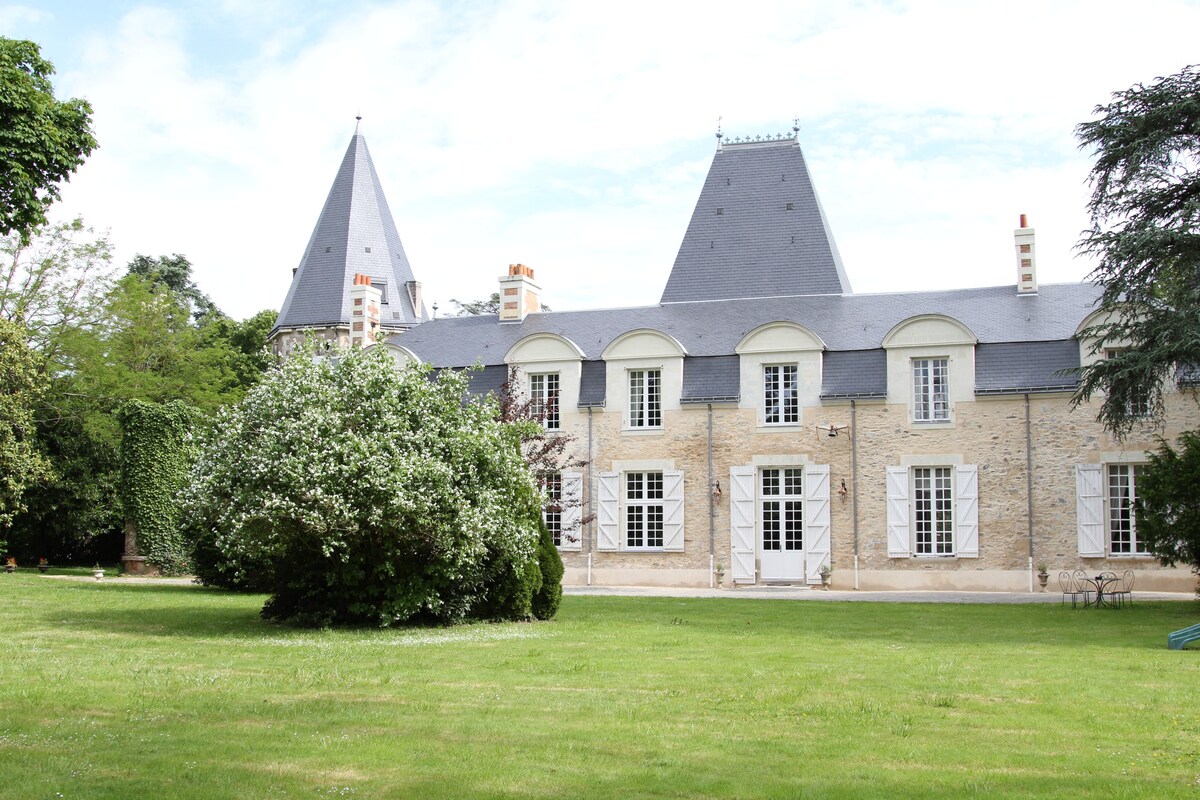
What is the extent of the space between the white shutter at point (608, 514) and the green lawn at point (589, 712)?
38.2 feet

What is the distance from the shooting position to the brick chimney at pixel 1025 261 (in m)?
25.0

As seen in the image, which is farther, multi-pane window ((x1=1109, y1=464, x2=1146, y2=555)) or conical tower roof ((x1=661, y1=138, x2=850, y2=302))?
conical tower roof ((x1=661, y1=138, x2=850, y2=302))

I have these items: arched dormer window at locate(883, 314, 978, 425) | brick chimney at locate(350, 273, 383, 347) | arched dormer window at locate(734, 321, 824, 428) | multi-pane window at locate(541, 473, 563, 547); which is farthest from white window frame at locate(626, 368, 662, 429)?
brick chimney at locate(350, 273, 383, 347)

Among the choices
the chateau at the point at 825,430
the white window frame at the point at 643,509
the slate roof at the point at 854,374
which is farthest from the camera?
the white window frame at the point at 643,509

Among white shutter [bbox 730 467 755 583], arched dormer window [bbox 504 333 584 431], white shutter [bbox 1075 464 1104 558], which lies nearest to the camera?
white shutter [bbox 1075 464 1104 558]

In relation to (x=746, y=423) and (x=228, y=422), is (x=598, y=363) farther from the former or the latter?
(x=228, y=422)

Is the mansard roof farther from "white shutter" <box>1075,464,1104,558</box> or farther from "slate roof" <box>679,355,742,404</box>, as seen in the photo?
"white shutter" <box>1075,464,1104,558</box>

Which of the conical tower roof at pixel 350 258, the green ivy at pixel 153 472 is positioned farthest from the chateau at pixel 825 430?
the conical tower roof at pixel 350 258

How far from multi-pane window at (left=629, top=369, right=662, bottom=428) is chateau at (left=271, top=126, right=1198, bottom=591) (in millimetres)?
46

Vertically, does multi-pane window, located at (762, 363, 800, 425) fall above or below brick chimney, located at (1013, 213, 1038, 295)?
below

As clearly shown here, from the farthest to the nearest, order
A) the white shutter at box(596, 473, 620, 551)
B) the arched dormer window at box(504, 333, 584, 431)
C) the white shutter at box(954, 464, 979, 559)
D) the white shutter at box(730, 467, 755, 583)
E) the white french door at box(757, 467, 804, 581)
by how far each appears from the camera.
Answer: the arched dormer window at box(504, 333, 584, 431) → the white shutter at box(596, 473, 620, 551) → the white shutter at box(730, 467, 755, 583) → the white french door at box(757, 467, 804, 581) → the white shutter at box(954, 464, 979, 559)

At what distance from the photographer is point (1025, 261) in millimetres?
25016

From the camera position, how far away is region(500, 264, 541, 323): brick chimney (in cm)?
2922

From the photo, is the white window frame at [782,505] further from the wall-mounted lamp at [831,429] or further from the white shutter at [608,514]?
the white shutter at [608,514]
